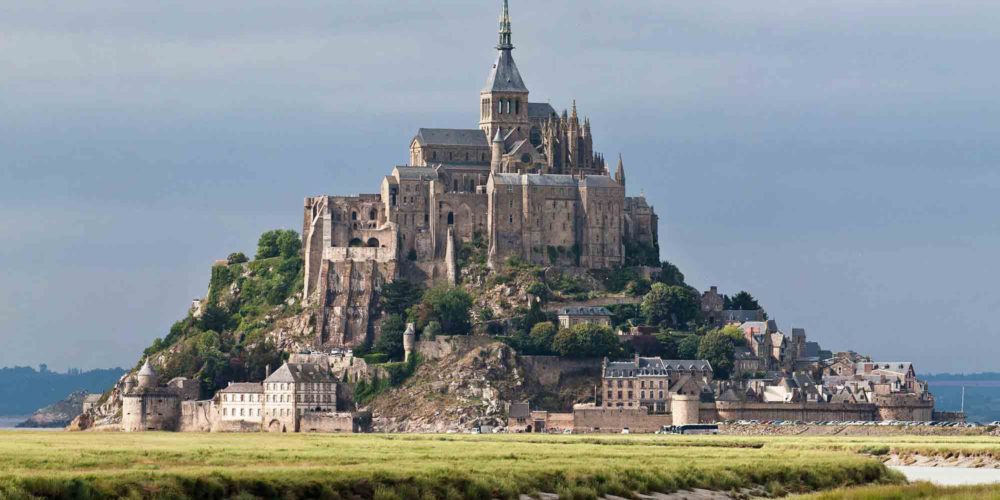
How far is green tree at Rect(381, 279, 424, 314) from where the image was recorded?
158 meters

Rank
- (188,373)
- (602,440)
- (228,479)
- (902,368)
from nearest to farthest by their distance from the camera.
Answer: (228,479) → (602,440) → (188,373) → (902,368)

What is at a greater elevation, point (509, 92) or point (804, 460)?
point (509, 92)

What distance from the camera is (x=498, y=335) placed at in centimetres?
15400

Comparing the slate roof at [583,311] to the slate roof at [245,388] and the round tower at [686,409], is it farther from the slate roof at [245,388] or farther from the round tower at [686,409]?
the slate roof at [245,388]

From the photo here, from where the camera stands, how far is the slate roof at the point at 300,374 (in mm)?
144625

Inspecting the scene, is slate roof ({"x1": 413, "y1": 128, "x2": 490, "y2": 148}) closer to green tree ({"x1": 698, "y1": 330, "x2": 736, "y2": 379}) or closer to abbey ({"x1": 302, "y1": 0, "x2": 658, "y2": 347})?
abbey ({"x1": 302, "y1": 0, "x2": 658, "y2": 347})

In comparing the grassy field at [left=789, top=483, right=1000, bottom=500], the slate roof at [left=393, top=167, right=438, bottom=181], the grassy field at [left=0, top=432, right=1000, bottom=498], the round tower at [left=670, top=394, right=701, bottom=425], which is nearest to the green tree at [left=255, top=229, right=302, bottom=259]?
the slate roof at [left=393, top=167, right=438, bottom=181]

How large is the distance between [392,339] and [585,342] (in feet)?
46.3

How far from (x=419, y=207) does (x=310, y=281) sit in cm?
982

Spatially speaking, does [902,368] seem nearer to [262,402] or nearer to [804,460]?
[262,402]

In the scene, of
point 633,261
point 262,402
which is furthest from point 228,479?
point 633,261

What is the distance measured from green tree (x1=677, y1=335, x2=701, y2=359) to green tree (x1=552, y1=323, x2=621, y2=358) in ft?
17.2

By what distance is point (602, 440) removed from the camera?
118812 mm

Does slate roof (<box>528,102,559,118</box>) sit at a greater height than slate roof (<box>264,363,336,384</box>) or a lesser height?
greater
